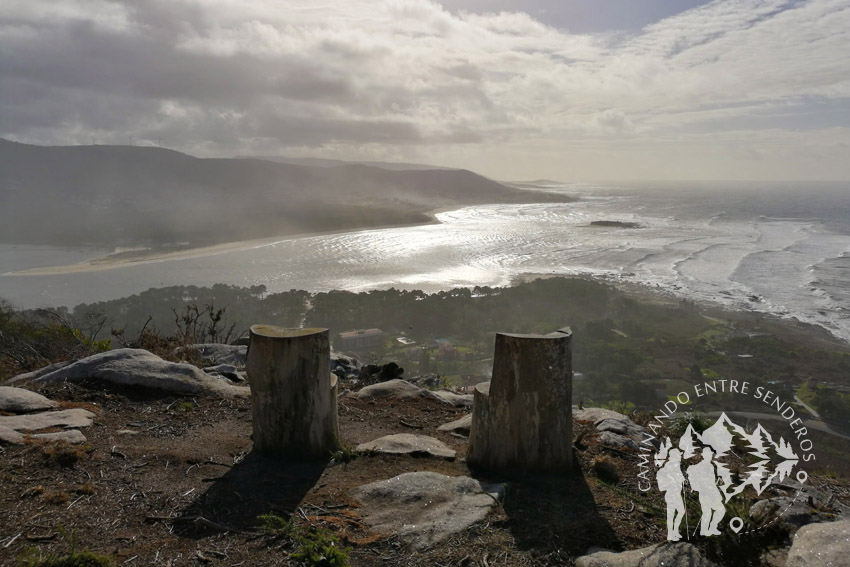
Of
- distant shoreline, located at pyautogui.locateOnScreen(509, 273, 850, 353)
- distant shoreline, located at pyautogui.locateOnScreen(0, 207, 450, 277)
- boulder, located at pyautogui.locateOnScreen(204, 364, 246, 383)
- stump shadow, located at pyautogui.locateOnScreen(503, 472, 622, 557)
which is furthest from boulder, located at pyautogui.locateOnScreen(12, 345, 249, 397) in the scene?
distant shoreline, located at pyautogui.locateOnScreen(0, 207, 450, 277)

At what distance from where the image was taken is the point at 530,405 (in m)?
5.23

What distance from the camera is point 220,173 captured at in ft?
313

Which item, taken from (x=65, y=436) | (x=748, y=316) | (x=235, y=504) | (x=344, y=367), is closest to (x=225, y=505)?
(x=235, y=504)

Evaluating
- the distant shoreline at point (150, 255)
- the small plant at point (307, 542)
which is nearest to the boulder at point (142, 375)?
the small plant at point (307, 542)

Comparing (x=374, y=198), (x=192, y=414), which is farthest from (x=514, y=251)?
(x=374, y=198)

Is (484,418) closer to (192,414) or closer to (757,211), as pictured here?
(192,414)

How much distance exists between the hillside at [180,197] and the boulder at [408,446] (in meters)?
49.1

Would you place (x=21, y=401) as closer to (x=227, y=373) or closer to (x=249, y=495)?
(x=227, y=373)

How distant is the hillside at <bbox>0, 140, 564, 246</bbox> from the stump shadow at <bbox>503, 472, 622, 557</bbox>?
5072 centimetres

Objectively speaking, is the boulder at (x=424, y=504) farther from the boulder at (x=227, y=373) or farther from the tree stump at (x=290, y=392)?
the boulder at (x=227, y=373)

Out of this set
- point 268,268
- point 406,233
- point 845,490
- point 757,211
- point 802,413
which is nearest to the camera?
point 845,490

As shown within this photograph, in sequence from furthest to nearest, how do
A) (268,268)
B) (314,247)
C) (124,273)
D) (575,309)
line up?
(314,247), (268,268), (124,273), (575,309)

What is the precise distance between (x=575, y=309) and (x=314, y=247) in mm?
26331

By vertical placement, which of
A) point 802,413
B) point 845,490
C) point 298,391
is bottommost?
point 802,413
